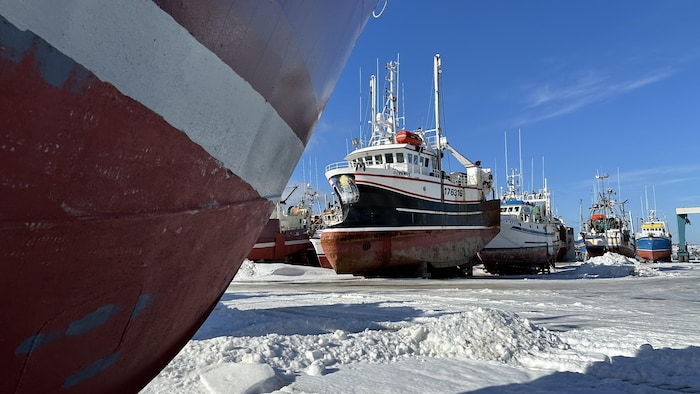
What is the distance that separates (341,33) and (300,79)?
45 cm

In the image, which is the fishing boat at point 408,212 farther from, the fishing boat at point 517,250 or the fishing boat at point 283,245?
the fishing boat at point 283,245

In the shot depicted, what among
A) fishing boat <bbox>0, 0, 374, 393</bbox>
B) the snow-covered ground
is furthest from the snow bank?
fishing boat <bbox>0, 0, 374, 393</bbox>

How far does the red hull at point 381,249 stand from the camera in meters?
16.6

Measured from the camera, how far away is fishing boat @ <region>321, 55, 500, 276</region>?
16.6 m

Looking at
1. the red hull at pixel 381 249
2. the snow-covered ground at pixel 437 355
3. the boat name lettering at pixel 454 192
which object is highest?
the boat name lettering at pixel 454 192

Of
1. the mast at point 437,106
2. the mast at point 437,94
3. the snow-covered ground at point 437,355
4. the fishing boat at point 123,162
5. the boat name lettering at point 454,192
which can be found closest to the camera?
the fishing boat at point 123,162

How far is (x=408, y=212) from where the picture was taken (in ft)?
56.6

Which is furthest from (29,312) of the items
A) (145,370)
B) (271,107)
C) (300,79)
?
(300,79)

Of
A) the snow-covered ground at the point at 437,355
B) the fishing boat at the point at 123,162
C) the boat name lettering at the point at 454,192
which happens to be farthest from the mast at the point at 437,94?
the fishing boat at the point at 123,162

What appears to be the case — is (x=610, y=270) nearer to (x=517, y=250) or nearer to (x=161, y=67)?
(x=517, y=250)

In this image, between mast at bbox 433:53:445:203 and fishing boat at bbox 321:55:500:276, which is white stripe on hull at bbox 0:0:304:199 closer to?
fishing boat at bbox 321:55:500:276

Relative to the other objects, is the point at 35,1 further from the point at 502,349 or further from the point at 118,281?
the point at 502,349

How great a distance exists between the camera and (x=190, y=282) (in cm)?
182

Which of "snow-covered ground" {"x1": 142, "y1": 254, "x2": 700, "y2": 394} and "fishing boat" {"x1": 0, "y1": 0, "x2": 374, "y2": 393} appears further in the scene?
"snow-covered ground" {"x1": 142, "y1": 254, "x2": 700, "y2": 394}
